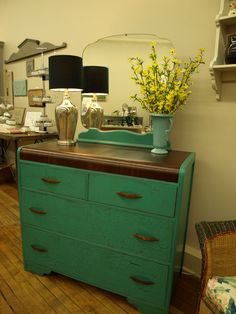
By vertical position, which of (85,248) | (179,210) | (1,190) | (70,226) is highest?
(179,210)

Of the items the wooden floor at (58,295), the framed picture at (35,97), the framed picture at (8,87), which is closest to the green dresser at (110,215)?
the wooden floor at (58,295)

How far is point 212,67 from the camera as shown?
137 centimetres

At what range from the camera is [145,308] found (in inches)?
55.7

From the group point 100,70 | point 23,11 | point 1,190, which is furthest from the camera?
point 1,190

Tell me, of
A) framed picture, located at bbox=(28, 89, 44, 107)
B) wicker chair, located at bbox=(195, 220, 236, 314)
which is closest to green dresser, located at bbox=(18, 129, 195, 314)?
wicker chair, located at bbox=(195, 220, 236, 314)

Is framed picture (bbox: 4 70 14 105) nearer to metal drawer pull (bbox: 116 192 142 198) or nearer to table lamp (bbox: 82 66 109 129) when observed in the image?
table lamp (bbox: 82 66 109 129)

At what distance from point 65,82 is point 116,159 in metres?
0.70

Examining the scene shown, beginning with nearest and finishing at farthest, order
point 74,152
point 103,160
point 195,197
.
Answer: point 103,160, point 74,152, point 195,197

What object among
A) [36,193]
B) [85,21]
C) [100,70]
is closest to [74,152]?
[36,193]

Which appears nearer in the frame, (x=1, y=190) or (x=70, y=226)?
(x=70, y=226)

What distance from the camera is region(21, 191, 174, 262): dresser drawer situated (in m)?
1.29

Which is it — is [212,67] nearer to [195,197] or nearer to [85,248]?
[195,197]

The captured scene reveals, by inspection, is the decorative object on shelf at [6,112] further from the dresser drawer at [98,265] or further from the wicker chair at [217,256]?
the wicker chair at [217,256]

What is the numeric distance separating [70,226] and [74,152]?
18.3 inches
